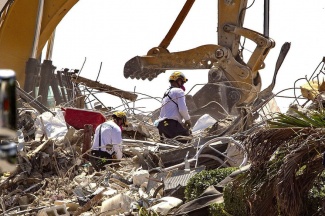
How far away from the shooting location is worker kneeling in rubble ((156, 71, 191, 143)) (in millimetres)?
12922

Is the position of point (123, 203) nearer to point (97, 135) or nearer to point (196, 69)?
point (97, 135)

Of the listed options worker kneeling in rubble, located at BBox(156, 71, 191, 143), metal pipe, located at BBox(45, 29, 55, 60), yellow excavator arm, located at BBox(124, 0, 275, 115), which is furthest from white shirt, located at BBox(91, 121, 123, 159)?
metal pipe, located at BBox(45, 29, 55, 60)

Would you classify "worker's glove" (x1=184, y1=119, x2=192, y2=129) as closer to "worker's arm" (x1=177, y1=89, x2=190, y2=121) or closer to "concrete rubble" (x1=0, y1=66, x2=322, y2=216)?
"worker's arm" (x1=177, y1=89, x2=190, y2=121)

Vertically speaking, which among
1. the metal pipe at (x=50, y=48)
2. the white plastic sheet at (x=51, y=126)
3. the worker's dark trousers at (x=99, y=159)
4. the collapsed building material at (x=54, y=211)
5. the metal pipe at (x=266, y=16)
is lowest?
the collapsed building material at (x=54, y=211)

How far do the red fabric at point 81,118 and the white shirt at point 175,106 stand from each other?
1381mm

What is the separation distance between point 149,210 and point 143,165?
3.16 metres

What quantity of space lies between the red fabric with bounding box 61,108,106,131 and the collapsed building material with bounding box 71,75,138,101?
5.07 ft

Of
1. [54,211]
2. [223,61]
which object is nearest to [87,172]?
[54,211]

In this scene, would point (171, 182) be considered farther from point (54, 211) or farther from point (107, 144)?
point (107, 144)

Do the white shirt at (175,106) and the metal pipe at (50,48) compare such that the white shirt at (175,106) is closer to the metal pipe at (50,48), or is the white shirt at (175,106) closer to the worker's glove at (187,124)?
the worker's glove at (187,124)

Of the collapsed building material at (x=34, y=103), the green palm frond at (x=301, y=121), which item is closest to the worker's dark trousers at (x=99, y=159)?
the collapsed building material at (x=34, y=103)

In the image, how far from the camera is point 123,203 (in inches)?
350

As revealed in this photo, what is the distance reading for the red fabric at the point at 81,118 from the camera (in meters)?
14.0

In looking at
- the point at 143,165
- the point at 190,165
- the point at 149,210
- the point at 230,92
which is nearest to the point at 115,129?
the point at 143,165
